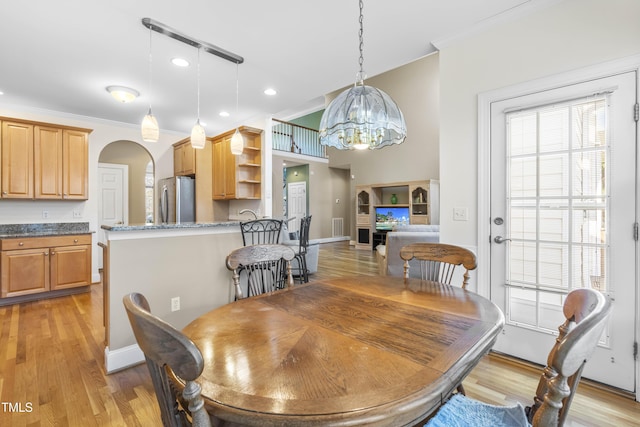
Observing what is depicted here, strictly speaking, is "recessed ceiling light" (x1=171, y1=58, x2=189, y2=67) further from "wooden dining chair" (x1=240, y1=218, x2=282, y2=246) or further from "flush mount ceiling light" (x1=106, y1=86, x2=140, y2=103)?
"wooden dining chair" (x1=240, y1=218, x2=282, y2=246)

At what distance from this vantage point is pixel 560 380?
0.65 meters

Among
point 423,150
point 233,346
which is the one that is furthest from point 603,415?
point 423,150

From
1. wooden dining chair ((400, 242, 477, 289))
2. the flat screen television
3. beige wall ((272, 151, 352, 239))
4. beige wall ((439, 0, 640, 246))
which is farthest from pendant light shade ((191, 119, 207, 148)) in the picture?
the flat screen television

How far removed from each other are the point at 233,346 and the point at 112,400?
158 centimetres

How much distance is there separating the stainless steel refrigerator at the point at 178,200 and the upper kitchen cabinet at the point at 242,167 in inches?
20.8

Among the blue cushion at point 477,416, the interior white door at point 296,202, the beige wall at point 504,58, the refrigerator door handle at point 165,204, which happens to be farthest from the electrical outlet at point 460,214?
the interior white door at point 296,202

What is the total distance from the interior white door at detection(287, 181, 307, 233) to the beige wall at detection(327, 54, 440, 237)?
209 centimetres

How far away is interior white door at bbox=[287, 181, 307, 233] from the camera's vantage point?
9.97 metres

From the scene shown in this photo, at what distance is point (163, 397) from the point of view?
0.73 meters

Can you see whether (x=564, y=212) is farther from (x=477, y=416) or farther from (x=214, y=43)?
(x=214, y=43)

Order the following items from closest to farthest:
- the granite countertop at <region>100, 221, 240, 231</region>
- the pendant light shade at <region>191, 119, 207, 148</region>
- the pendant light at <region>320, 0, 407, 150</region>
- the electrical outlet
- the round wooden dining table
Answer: the round wooden dining table, the pendant light at <region>320, 0, 407, 150</region>, the granite countertop at <region>100, 221, 240, 231</region>, the electrical outlet, the pendant light shade at <region>191, 119, 207, 148</region>

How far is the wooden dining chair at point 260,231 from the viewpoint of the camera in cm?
288

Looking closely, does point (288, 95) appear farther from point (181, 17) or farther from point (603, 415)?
point (603, 415)

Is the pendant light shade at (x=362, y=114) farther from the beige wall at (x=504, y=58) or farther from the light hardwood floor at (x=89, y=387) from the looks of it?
the light hardwood floor at (x=89, y=387)
